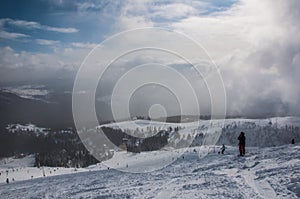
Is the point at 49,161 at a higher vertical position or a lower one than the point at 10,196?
lower

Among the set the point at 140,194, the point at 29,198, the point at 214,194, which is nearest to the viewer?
the point at 214,194

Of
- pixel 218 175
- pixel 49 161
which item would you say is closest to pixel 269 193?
pixel 218 175

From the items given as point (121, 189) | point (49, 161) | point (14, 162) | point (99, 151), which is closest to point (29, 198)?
point (121, 189)

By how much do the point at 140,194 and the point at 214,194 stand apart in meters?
4.45

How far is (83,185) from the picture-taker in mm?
23594

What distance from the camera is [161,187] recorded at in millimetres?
18797

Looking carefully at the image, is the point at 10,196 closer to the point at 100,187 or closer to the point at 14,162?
the point at 100,187

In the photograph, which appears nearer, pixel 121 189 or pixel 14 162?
pixel 121 189

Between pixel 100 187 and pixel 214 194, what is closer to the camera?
pixel 214 194

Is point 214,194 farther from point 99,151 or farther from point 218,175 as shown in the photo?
point 99,151

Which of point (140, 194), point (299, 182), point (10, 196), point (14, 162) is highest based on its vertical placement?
point (299, 182)

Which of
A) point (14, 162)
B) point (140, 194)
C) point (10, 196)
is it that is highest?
point (140, 194)

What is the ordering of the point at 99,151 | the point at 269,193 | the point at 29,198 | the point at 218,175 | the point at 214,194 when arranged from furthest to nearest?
the point at 99,151 < the point at 29,198 < the point at 218,175 < the point at 214,194 < the point at 269,193

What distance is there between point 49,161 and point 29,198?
156 metres
